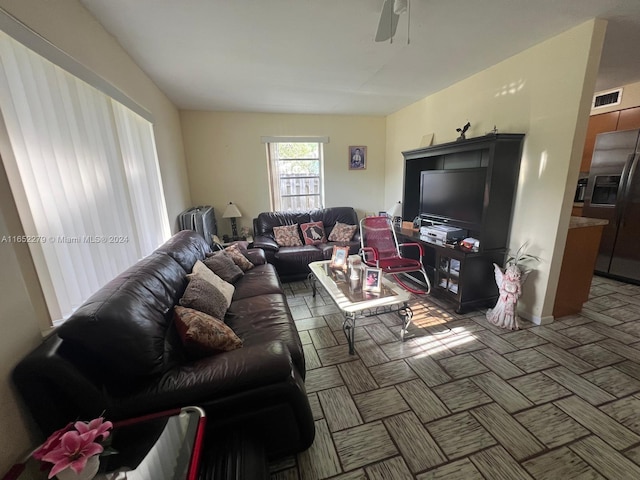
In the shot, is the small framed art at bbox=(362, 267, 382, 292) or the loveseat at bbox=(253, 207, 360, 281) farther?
the loveseat at bbox=(253, 207, 360, 281)

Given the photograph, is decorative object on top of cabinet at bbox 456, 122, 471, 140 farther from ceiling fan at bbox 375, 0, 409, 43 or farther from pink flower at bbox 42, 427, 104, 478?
pink flower at bbox 42, 427, 104, 478

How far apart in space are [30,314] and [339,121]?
4.45 meters

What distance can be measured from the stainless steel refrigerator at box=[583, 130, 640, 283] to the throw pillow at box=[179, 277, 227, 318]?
4.52 metres

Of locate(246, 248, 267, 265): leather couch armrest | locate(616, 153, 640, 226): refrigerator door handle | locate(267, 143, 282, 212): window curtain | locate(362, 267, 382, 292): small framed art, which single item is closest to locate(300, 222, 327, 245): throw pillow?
locate(267, 143, 282, 212): window curtain

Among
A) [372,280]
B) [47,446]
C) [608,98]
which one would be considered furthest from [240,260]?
[608,98]

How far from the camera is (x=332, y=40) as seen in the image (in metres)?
2.03

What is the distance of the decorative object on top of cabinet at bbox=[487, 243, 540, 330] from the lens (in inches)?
89.5

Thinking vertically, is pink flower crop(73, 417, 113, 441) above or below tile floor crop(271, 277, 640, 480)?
above

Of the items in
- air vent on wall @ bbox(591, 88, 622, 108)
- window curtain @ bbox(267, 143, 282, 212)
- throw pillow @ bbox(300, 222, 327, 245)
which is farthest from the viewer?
window curtain @ bbox(267, 143, 282, 212)

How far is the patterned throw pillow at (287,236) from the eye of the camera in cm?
386

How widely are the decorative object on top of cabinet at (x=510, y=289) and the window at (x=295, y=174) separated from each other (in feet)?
10.1

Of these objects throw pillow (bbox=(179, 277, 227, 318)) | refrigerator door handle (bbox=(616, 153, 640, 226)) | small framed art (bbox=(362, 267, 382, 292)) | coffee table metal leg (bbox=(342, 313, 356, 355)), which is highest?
refrigerator door handle (bbox=(616, 153, 640, 226))

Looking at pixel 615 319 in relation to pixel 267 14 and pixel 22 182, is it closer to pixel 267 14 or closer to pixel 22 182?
pixel 267 14

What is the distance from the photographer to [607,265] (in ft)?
10.9
